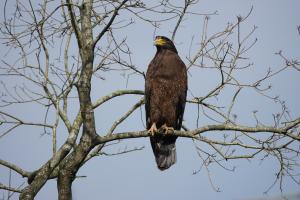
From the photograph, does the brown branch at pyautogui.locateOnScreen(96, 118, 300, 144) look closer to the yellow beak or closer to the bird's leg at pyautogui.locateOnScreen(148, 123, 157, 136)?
the bird's leg at pyautogui.locateOnScreen(148, 123, 157, 136)

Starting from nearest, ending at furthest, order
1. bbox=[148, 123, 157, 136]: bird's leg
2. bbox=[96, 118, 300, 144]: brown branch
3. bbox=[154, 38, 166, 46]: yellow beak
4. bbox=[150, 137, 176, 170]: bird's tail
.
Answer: bbox=[96, 118, 300, 144]: brown branch, bbox=[148, 123, 157, 136]: bird's leg, bbox=[150, 137, 176, 170]: bird's tail, bbox=[154, 38, 166, 46]: yellow beak

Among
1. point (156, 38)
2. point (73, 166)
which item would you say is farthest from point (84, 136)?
point (156, 38)

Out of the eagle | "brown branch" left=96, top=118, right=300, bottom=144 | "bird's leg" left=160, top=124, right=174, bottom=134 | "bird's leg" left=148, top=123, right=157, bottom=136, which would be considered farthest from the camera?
the eagle

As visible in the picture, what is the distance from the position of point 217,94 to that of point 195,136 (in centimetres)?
153

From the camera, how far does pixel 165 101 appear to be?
6.95m

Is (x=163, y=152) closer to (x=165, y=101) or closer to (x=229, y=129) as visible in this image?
(x=165, y=101)

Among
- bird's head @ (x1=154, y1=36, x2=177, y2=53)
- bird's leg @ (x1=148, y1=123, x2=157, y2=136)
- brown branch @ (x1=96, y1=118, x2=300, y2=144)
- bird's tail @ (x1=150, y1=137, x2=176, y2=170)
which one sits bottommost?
brown branch @ (x1=96, y1=118, x2=300, y2=144)

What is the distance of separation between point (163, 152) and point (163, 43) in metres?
1.64

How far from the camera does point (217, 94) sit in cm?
674

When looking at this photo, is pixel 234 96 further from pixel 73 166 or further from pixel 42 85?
pixel 42 85

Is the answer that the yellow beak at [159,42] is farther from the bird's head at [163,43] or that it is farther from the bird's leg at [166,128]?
the bird's leg at [166,128]

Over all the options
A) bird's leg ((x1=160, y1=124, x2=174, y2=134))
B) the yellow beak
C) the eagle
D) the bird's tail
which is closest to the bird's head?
the yellow beak

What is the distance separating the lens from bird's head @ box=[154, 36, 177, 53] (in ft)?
24.7

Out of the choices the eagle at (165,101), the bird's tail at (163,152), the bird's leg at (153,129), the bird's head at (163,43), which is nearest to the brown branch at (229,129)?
the bird's leg at (153,129)
